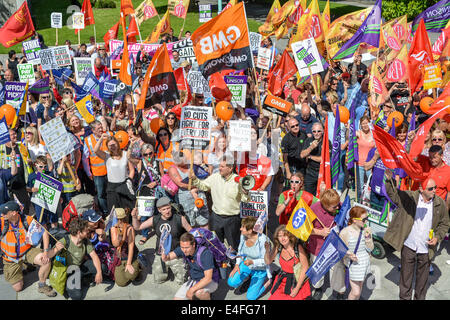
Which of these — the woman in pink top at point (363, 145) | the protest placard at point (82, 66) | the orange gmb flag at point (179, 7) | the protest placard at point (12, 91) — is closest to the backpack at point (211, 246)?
the woman in pink top at point (363, 145)

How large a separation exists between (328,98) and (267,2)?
114 ft

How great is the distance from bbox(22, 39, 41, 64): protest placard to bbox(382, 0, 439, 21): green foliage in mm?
19742

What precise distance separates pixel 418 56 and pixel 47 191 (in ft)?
26.5

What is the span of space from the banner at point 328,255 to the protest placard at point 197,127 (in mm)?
2819

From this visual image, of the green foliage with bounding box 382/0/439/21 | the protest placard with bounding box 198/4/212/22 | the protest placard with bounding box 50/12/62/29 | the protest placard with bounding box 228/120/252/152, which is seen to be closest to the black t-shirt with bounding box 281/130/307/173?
the protest placard with bounding box 228/120/252/152

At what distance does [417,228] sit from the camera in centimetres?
589

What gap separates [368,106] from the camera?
35.4 feet

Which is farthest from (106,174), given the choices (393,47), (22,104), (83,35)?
(83,35)

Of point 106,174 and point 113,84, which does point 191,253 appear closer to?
point 106,174

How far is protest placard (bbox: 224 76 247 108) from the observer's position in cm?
998

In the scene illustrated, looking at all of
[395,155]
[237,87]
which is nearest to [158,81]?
[237,87]

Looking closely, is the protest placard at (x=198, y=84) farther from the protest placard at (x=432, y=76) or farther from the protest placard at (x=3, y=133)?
the protest placard at (x=432, y=76)

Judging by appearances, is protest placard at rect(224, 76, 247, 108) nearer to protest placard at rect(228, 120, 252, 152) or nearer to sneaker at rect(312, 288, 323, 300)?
protest placard at rect(228, 120, 252, 152)

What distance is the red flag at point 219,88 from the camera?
383 inches
